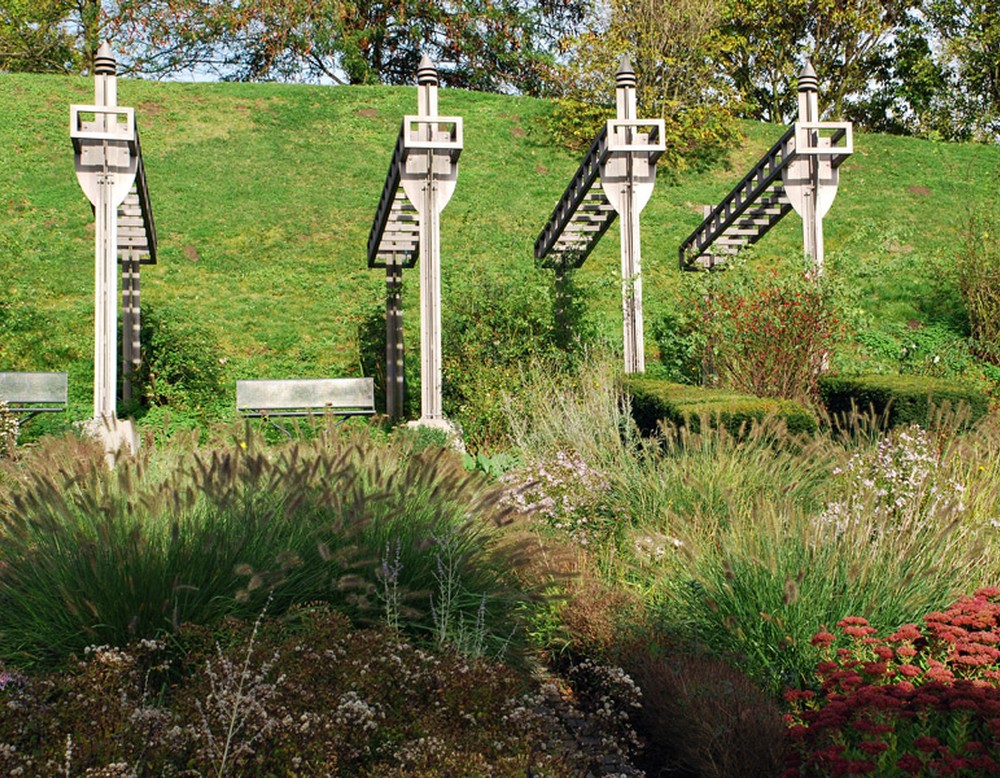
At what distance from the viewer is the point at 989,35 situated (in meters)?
26.3

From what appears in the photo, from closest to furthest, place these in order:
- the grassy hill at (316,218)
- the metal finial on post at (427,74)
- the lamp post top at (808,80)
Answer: the metal finial on post at (427,74)
the lamp post top at (808,80)
the grassy hill at (316,218)

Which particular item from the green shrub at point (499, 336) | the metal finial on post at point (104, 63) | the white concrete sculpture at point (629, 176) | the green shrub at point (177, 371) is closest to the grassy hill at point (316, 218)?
the green shrub at point (177, 371)

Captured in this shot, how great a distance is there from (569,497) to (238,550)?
259cm

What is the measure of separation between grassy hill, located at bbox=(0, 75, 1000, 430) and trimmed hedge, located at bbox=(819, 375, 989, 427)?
7.76ft

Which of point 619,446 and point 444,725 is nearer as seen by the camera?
point 444,725

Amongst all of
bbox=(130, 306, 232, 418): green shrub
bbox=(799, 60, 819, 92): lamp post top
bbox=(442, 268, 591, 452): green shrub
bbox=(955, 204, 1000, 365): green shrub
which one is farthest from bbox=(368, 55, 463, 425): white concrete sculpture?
bbox=(955, 204, 1000, 365): green shrub

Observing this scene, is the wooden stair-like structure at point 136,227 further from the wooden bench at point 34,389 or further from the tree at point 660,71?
the tree at point 660,71

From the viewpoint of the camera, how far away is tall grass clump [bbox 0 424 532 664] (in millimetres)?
3230

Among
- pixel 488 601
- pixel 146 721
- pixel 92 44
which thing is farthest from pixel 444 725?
pixel 92 44

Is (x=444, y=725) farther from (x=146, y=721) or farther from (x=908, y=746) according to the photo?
(x=908, y=746)

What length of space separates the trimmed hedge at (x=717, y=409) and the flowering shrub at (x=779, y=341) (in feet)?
5.20

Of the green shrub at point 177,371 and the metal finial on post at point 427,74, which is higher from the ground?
the metal finial on post at point 427,74

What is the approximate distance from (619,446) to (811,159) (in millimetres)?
7900

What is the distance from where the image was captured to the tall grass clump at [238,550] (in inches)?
127
